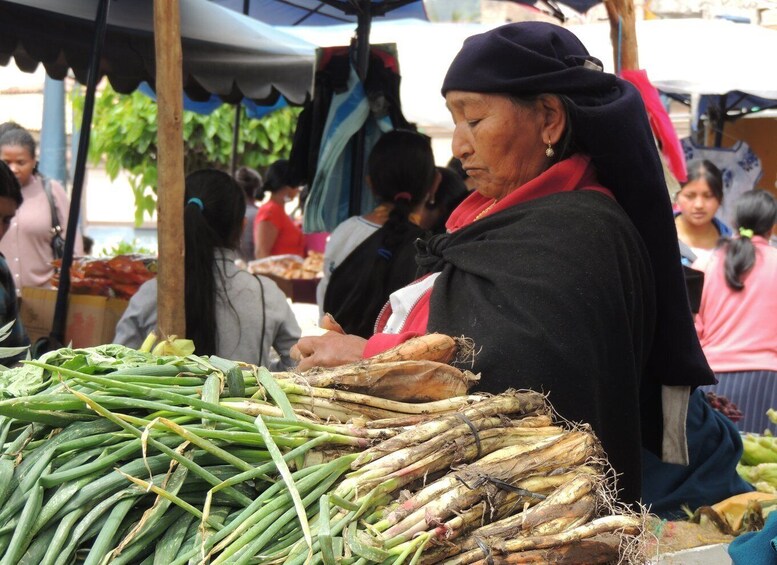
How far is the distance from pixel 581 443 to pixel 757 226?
4962 millimetres

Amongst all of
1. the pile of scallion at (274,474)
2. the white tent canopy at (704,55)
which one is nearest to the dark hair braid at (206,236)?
the pile of scallion at (274,474)

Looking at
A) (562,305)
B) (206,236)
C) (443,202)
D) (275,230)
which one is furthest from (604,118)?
(275,230)

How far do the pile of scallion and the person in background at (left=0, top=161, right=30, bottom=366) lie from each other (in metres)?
2.26

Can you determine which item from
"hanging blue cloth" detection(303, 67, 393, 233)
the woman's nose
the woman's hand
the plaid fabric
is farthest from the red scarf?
"hanging blue cloth" detection(303, 67, 393, 233)

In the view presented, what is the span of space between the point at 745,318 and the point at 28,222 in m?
4.87

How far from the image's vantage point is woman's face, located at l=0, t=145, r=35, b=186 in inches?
256

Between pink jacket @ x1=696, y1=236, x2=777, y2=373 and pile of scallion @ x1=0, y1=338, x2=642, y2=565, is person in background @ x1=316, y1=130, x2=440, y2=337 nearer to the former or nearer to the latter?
pink jacket @ x1=696, y1=236, x2=777, y2=373

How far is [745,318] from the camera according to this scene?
5.91m

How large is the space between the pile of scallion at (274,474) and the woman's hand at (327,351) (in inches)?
9.1

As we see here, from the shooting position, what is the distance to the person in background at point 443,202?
196 inches

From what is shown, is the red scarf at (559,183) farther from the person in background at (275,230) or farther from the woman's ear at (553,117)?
the person in background at (275,230)

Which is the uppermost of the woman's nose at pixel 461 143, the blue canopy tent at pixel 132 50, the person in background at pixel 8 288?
the blue canopy tent at pixel 132 50

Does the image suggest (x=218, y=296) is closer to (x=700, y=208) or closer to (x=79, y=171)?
(x=79, y=171)

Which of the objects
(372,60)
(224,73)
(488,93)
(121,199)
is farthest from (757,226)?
(121,199)
